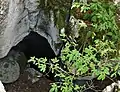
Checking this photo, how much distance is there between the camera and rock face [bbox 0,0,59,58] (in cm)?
462

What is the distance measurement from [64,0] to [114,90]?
1568 mm

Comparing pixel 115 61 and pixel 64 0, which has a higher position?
pixel 64 0

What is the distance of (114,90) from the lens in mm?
4078

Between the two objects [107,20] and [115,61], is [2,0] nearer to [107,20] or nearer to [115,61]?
[107,20]

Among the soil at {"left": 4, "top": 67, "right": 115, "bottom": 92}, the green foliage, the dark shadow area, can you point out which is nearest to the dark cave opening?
the dark shadow area

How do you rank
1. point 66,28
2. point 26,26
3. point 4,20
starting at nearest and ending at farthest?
point 4,20 < point 66,28 < point 26,26

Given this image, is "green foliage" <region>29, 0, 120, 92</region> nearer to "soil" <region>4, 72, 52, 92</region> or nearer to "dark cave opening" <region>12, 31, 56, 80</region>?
"dark cave opening" <region>12, 31, 56, 80</region>

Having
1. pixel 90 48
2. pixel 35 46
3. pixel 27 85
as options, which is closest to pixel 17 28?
pixel 35 46

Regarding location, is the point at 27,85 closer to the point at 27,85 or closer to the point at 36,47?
the point at 27,85

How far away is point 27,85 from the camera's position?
5.84 m

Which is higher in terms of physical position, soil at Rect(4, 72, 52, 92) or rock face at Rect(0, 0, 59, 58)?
rock face at Rect(0, 0, 59, 58)

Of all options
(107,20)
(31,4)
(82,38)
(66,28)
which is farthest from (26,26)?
(107,20)

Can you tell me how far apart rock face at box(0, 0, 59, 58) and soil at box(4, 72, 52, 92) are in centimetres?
78

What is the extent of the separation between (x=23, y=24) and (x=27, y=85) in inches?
47.7
